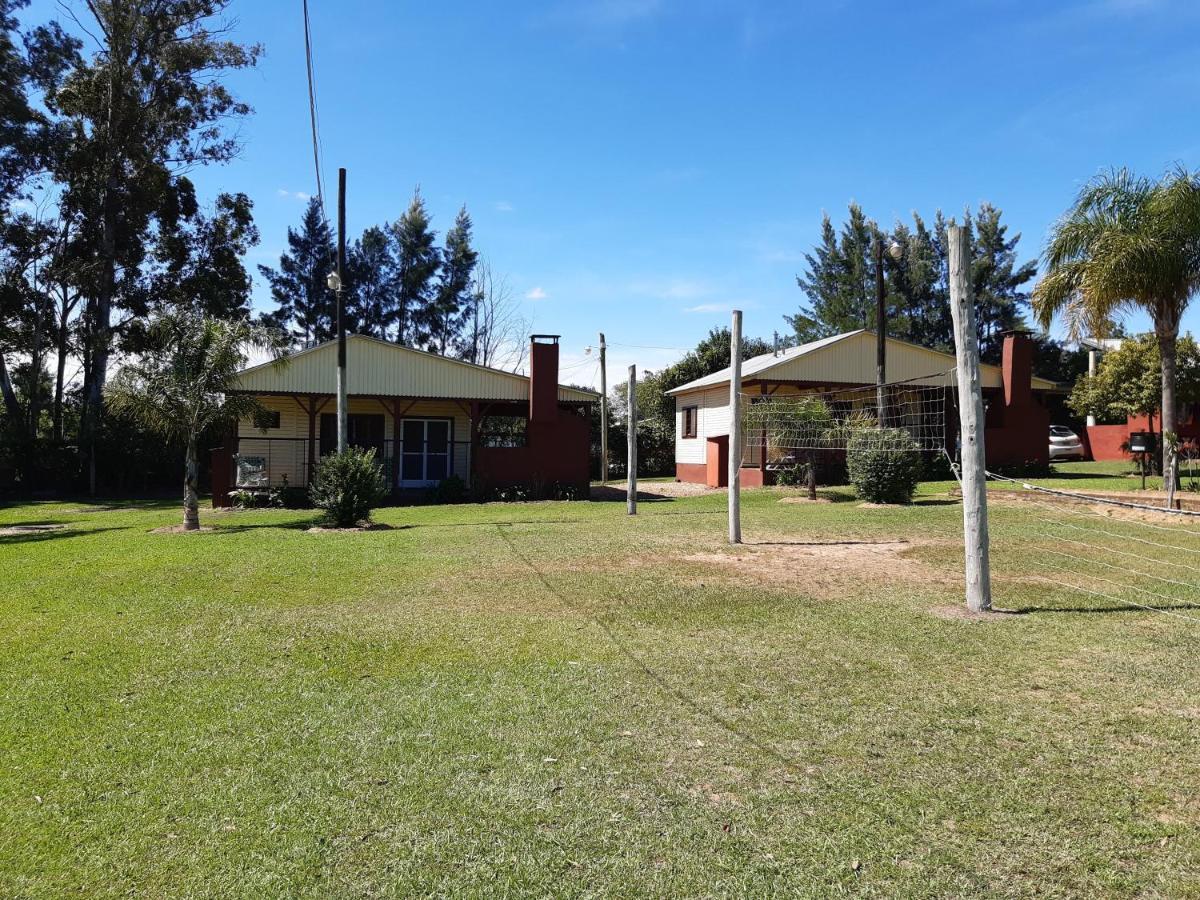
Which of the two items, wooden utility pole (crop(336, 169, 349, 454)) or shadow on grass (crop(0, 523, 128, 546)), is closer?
shadow on grass (crop(0, 523, 128, 546))

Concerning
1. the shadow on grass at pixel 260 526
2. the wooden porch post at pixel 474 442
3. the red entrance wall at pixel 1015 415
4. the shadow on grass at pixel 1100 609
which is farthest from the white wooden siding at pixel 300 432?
the red entrance wall at pixel 1015 415

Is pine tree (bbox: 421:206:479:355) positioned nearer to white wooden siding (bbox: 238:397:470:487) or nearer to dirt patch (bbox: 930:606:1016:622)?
white wooden siding (bbox: 238:397:470:487)

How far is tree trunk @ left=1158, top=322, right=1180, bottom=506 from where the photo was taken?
47.1ft

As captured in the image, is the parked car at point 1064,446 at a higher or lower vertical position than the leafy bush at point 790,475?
higher

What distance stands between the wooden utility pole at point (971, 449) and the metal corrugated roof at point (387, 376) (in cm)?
1488

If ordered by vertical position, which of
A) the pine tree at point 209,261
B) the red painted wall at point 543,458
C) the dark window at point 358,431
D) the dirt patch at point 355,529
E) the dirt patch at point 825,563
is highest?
the pine tree at point 209,261

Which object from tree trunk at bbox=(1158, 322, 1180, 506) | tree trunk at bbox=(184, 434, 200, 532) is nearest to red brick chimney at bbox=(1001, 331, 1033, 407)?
tree trunk at bbox=(1158, 322, 1180, 506)

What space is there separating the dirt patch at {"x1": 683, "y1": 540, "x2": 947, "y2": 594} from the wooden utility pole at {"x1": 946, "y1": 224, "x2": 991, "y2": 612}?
1.32 metres

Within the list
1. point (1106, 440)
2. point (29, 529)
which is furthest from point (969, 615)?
point (1106, 440)

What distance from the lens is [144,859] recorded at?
285 centimetres

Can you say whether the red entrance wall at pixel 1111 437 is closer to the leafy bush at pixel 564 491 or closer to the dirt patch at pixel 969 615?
the leafy bush at pixel 564 491

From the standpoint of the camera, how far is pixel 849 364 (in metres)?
24.7

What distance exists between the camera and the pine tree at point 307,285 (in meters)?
43.7

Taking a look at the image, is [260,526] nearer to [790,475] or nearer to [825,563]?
[825,563]
